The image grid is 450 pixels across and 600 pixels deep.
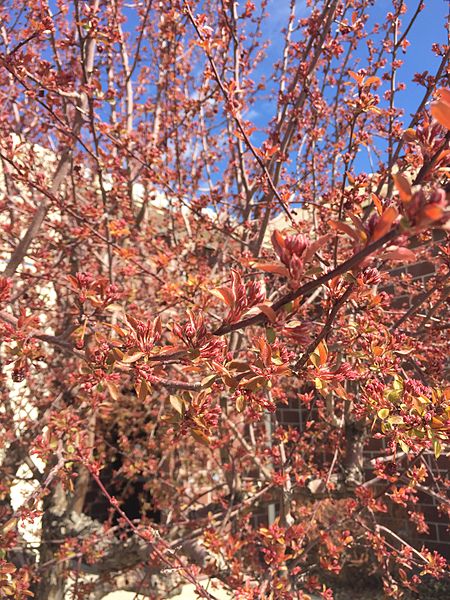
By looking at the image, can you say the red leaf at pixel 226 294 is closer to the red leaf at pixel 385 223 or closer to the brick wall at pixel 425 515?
the red leaf at pixel 385 223

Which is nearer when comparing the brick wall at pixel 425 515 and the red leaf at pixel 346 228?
the red leaf at pixel 346 228

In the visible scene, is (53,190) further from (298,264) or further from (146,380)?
(298,264)

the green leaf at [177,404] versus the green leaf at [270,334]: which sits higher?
the green leaf at [270,334]

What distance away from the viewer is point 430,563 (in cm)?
245

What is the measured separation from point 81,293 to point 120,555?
2912mm

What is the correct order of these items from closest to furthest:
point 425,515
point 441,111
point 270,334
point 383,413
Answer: point 441,111, point 270,334, point 383,413, point 425,515

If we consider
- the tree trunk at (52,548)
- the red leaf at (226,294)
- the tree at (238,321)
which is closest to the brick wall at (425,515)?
the tree at (238,321)

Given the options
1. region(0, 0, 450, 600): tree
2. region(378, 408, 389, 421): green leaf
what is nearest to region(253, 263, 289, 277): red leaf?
region(0, 0, 450, 600): tree

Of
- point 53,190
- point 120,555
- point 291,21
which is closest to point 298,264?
point 53,190

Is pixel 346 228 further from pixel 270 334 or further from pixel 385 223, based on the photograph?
pixel 270 334

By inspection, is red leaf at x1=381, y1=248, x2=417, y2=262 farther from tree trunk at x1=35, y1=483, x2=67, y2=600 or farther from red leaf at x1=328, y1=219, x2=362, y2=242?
tree trunk at x1=35, y1=483, x2=67, y2=600

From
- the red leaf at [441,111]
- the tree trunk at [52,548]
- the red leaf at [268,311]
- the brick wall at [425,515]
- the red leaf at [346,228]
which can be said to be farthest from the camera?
the brick wall at [425,515]

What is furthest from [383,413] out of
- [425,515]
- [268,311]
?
[425,515]

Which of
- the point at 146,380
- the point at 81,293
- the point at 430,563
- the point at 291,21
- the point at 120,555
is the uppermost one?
the point at 291,21
